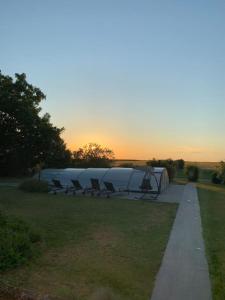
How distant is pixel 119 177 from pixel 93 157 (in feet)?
49.8

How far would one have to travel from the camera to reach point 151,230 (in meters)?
12.3

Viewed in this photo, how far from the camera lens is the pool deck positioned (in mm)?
6609

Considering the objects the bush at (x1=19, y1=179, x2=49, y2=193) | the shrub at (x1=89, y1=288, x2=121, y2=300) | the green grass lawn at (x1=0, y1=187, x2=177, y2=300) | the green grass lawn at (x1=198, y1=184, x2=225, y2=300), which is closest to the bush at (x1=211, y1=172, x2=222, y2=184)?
the bush at (x1=19, y1=179, x2=49, y2=193)

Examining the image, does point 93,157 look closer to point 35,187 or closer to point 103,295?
point 35,187

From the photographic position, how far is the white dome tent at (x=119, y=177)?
83.8 feet

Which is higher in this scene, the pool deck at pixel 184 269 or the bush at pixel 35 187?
the bush at pixel 35 187

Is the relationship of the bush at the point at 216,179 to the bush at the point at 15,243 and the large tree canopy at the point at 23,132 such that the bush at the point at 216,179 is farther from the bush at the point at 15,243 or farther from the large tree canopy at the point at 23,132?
the bush at the point at 15,243

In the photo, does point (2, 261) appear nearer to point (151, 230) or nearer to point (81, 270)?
point (81, 270)

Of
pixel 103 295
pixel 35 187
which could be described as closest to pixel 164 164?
pixel 35 187

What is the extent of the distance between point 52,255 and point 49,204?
9.14m

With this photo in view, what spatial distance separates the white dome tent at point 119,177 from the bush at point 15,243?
1613cm

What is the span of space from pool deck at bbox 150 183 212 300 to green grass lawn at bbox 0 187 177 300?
20 centimetres

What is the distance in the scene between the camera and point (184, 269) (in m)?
8.00

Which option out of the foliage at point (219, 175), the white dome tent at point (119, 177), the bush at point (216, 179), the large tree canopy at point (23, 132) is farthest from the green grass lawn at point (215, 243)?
the bush at point (216, 179)
